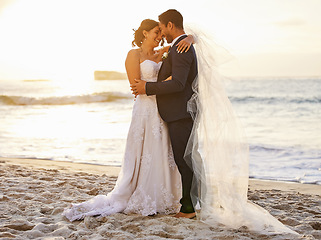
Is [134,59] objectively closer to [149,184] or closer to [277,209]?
[149,184]

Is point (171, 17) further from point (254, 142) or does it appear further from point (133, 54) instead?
point (254, 142)

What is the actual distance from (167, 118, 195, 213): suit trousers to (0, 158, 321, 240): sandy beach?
0.19 meters

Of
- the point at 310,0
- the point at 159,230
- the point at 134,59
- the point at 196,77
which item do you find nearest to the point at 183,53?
the point at 196,77

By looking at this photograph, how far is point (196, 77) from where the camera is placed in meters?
3.66

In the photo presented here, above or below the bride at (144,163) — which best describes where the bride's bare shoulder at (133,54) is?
above

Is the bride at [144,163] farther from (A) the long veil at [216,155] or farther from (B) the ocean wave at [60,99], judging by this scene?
(B) the ocean wave at [60,99]

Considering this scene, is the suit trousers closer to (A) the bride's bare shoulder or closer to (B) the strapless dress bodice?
(B) the strapless dress bodice

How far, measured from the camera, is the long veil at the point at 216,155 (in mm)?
3488

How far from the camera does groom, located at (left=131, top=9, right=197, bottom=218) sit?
3.53 m

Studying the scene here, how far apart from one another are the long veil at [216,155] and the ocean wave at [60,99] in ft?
74.1

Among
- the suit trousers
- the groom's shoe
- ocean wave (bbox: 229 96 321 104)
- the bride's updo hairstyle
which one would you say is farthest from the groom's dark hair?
ocean wave (bbox: 229 96 321 104)

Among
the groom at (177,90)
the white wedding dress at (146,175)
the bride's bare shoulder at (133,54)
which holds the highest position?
the bride's bare shoulder at (133,54)

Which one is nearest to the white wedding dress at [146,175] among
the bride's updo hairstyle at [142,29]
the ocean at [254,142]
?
the bride's updo hairstyle at [142,29]

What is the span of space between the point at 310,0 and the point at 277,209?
64.5 feet
